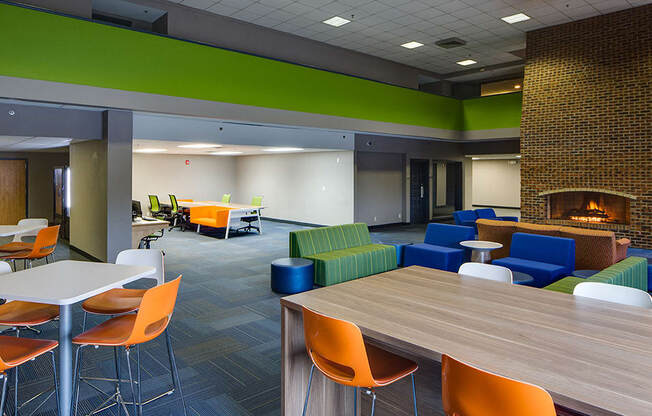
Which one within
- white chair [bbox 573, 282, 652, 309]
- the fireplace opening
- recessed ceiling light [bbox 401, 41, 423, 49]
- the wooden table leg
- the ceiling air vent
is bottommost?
the wooden table leg

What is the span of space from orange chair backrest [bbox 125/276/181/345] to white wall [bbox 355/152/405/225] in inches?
357

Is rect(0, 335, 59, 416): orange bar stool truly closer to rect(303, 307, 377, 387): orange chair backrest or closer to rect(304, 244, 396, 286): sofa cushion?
rect(303, 307, 377, 387): orange chair backrest

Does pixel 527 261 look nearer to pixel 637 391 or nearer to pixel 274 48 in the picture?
pixel 637 391

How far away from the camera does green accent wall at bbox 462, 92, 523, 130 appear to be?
1134 centimetres

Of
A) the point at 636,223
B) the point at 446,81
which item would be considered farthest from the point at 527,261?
the point at 446,81

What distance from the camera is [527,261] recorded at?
5797 millimetres

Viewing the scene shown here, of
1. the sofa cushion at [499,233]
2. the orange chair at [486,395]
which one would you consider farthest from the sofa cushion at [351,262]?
the orange chair at [486,395]

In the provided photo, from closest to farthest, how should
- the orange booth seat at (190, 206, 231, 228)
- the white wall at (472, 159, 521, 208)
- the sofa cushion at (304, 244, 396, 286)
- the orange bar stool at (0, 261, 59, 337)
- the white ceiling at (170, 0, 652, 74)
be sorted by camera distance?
the orange bar stool at (0, 261, 59, 337), the sofa cushion at (304, 244, 396, 286), the white ceiling at (170, 0, 652, 74), the orange booth seat at (190, 206, 231, 228), the white wall at (472, 159, 521, 208)

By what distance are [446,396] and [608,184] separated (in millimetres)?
8491

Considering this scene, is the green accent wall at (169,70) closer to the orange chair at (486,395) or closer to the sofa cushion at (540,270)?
the sofa cushion at (540,270)

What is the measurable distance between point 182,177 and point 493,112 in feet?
33.3

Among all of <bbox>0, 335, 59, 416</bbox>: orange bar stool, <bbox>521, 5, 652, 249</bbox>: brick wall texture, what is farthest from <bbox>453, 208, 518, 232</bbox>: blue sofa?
<bbox>0, 335, 59, 416</bbox>: orange bar stool

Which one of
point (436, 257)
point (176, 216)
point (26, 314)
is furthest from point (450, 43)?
point (26, 314)

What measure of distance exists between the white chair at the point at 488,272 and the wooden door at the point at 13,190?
1271 centimetres
